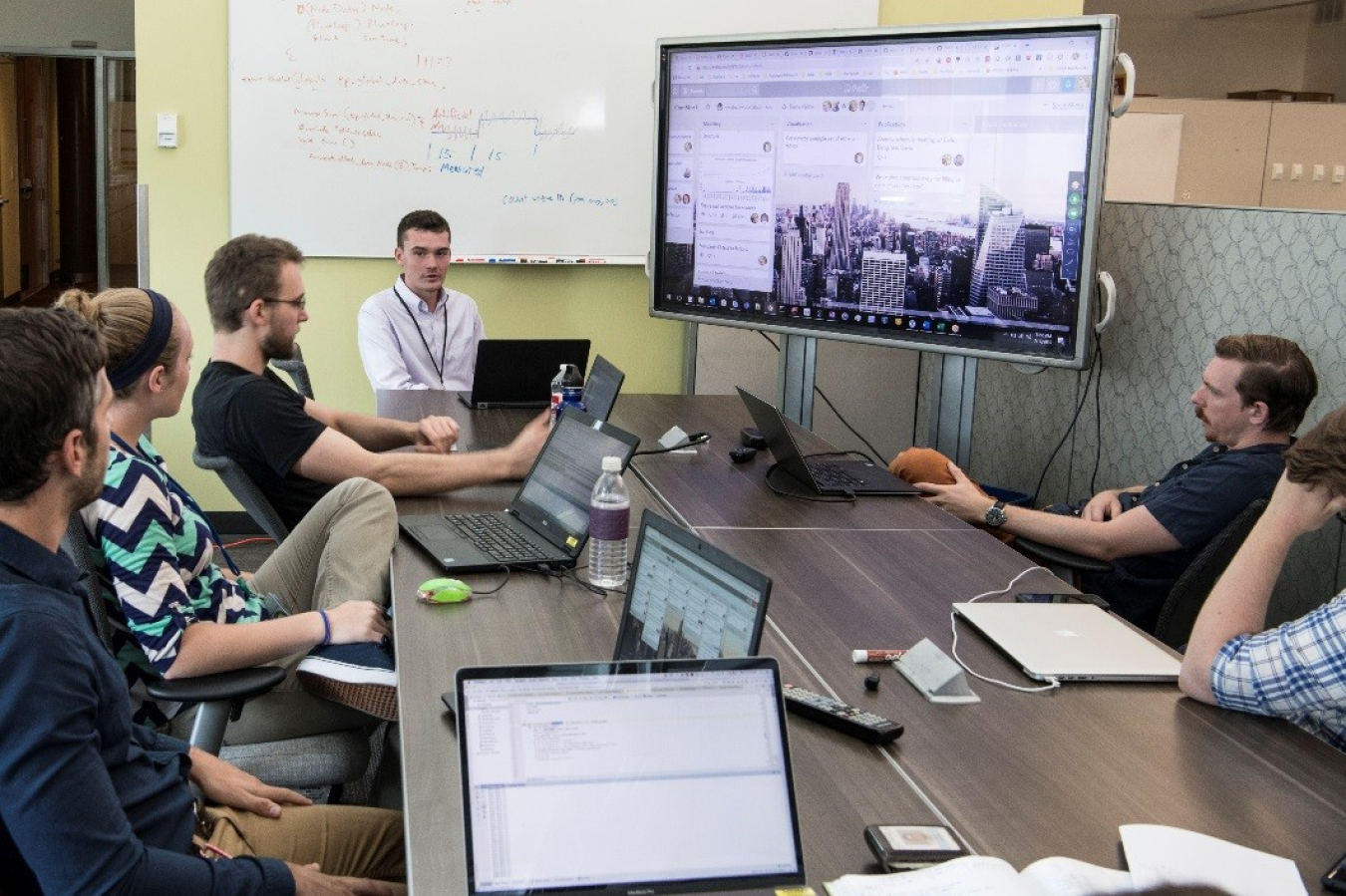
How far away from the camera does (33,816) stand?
141cm

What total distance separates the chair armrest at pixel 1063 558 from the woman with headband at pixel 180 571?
1456mm

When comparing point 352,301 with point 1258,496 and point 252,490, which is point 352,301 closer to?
point 252,490

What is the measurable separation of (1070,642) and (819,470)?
4.10ft

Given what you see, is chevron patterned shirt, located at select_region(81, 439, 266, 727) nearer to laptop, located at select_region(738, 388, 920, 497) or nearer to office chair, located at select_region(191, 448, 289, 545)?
office chair, located at select_region(191, 448, 289, 545)

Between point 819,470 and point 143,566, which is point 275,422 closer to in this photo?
point 143,566

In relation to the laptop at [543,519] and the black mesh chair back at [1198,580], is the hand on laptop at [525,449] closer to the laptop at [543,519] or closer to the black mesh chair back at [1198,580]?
the laptop at [543,519]

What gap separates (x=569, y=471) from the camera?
2.62m

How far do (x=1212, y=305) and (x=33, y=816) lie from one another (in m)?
3.25

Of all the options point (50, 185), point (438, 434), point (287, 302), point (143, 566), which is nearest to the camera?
point (143, 566)

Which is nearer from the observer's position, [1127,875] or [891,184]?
[1127,875]

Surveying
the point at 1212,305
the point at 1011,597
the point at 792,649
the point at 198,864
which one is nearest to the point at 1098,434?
the point at 1212,305

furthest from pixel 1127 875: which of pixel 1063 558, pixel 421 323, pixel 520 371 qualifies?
pixel 421 323

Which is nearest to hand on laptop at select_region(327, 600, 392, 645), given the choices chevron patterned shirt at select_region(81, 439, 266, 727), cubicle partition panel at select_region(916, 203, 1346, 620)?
chevron patterned shirt at select_region(81, 439, 266, 727)

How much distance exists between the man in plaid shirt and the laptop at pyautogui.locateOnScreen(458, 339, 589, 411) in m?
2.31
